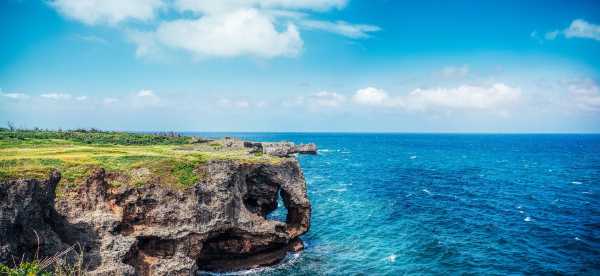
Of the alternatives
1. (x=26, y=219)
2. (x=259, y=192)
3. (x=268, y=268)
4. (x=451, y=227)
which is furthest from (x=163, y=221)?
(x=451, y=227)

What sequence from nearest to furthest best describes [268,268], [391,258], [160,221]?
[160,221], [268,268], [391,258]

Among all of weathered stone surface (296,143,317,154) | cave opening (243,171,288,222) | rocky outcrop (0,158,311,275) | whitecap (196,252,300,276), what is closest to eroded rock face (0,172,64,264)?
rocky outcrop (0,158,311,275)

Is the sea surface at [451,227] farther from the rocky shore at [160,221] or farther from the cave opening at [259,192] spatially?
the cave opening at [259,192]


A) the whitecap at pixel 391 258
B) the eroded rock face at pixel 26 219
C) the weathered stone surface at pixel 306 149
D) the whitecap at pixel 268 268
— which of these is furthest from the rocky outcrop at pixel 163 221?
the weathered stone surface at pixel 306 149

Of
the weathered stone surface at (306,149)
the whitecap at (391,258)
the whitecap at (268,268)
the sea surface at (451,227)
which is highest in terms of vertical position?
the weathered stone surface at (306,149)

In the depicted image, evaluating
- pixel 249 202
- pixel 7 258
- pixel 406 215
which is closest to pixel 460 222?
pixel 406 215

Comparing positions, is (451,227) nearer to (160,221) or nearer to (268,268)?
(268,268)

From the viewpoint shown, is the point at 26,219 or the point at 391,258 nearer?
the point at 26,219
